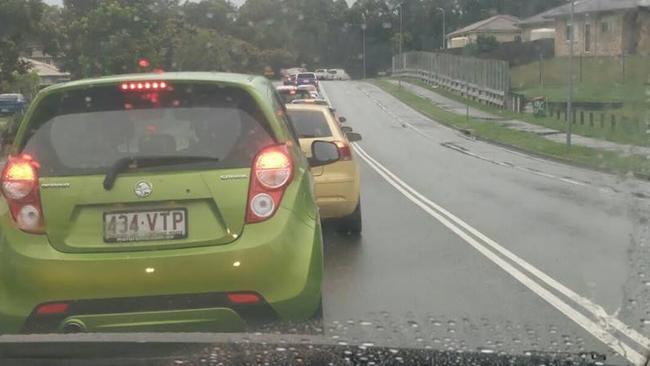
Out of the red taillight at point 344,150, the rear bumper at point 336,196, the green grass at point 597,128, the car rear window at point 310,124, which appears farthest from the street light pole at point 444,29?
the rear bumper at point 336,196

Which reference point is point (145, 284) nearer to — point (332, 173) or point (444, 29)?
point (332, 173)

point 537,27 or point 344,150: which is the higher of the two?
point 537,27

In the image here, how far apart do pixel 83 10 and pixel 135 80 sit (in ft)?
45.4

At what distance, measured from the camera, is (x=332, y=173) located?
973cm

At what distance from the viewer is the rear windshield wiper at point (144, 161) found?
15.3ft

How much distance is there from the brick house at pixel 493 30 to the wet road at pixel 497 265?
25.1 meters

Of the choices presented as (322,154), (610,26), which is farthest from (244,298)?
(610,26)

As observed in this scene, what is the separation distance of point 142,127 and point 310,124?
562 centimetres

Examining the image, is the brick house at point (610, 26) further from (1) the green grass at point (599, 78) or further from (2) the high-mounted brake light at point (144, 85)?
(2) the high-mounted brake light at point (144, 85)

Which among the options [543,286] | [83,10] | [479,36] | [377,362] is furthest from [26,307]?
[479,36]

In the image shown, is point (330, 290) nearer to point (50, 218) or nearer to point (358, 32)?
point (50, 218)

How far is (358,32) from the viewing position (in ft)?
170

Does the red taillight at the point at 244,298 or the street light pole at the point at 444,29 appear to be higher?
the street light pole at the point at 444,29

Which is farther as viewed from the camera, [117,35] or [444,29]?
[444,29]
